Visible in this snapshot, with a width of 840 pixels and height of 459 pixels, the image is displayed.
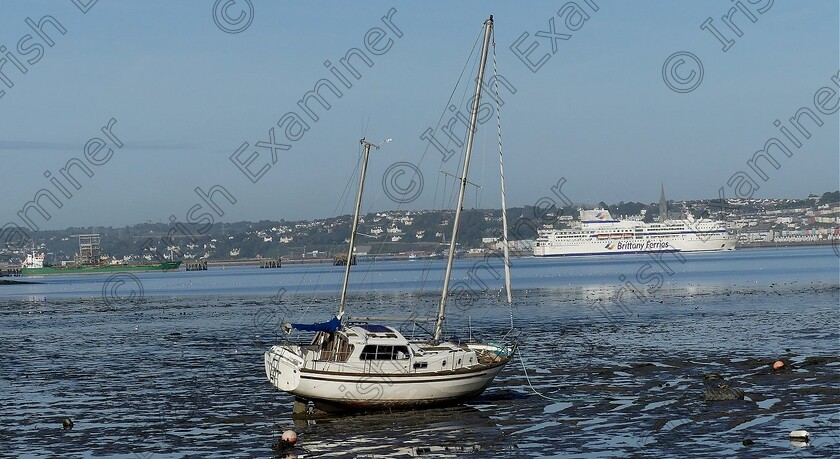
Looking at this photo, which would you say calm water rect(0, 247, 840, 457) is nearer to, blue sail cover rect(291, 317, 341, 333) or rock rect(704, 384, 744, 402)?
rock rect(704, 384, 744, 402)

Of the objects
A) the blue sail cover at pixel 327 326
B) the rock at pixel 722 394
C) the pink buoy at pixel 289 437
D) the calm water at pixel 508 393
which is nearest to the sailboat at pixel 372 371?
the blue sail cover at pixel 327 326

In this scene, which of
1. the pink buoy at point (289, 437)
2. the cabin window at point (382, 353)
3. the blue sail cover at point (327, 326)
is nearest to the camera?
the pink buoy at point (289, 437)

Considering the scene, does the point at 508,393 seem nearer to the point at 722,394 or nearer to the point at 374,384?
the point at 374,384

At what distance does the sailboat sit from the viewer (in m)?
34.6

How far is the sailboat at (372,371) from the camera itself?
34562 mm

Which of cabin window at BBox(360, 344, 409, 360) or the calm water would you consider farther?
cabin window at BBox(360, 344, 409, 360)

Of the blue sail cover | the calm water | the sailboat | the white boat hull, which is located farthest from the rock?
the blue sail cover

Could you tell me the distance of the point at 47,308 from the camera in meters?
119

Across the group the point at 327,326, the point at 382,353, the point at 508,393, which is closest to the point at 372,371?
the point at 382,353

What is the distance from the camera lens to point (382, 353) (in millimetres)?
34906

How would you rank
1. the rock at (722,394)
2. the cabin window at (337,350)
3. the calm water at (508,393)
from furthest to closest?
1. the rock at (722,394)
2. the cabin window at (337,350)
3. the calm water at (508,393)

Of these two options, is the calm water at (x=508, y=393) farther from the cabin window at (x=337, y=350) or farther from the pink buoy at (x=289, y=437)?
the cabin window at (x=337, y=350)

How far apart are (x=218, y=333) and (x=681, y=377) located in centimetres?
3933

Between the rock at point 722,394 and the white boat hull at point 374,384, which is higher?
the white boat hull at point 374,384
